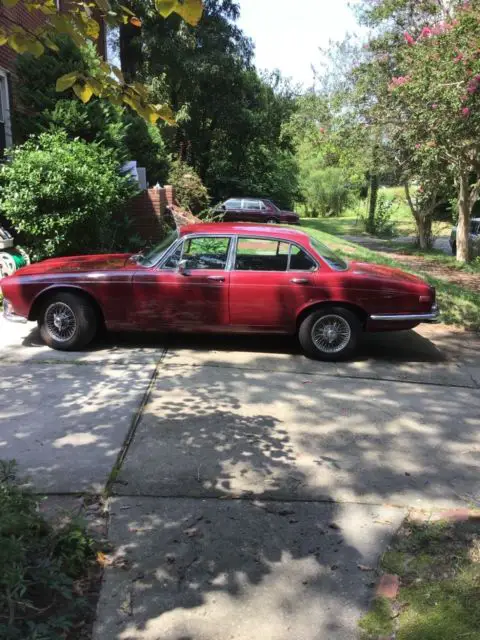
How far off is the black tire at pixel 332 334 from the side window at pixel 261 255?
666 millimetres

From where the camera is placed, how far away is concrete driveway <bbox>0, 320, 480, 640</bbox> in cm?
267

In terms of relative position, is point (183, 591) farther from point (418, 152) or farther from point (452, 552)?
point (418, 152)

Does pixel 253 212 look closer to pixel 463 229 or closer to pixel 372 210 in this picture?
pixel 372 210

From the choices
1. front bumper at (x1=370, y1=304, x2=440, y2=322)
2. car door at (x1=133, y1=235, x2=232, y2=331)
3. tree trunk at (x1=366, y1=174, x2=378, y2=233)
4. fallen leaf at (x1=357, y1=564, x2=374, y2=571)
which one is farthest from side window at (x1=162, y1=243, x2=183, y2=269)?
tree trunk at (x1=366, y1=174, x2=378, y2=233)

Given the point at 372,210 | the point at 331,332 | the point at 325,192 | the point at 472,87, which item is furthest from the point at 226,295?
the point at 325,192

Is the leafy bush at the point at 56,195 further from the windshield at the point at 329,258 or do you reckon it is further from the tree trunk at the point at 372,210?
the tree trunk at the point at 372,210

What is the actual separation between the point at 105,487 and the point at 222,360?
281cm

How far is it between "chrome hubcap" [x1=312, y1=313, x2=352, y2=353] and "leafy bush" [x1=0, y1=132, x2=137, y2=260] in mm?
4823

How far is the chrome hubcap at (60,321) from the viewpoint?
626cm

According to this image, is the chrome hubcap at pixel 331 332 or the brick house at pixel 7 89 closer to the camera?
the chrome hubcap at pixel 331 332

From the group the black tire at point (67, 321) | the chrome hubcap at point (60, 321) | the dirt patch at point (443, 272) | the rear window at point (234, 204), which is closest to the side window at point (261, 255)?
the black tire at point (67, 321)

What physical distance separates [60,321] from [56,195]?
11.2 ft

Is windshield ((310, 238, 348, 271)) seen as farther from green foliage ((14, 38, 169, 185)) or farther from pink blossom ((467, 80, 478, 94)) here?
green foliage ((14, 38, 169, 185))

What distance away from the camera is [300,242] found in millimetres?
6441
